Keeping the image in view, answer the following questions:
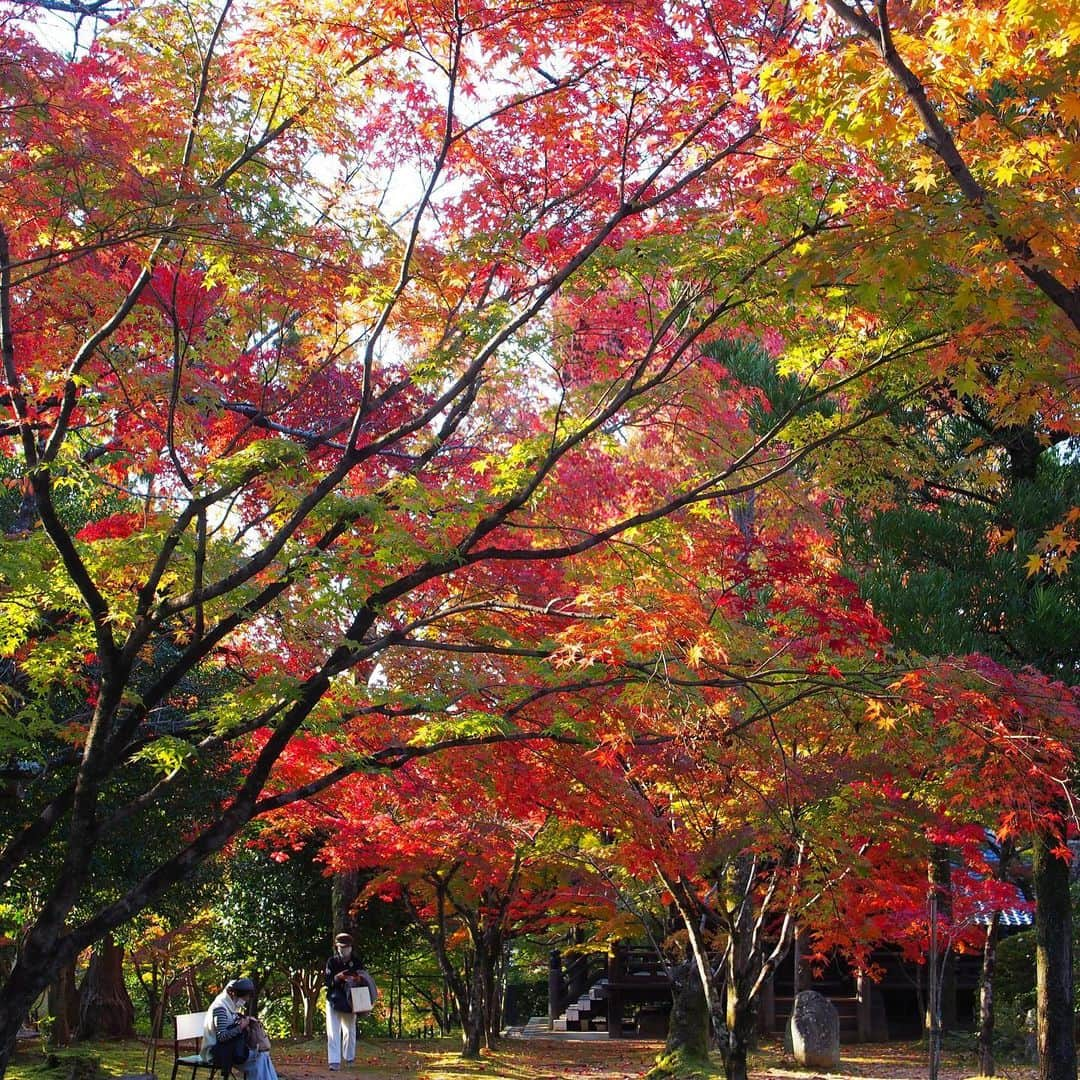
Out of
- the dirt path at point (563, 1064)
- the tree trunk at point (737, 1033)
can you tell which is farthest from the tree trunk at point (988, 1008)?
the tree trunk at point (737, 1033)

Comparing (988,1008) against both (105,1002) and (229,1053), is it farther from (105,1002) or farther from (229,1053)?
(105,1002)

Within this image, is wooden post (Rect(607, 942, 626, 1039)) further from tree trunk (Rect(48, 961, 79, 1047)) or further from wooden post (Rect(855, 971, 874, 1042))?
tree trunk (Rect(48, 961, 79, 1047))

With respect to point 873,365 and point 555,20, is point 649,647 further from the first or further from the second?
point 555,20

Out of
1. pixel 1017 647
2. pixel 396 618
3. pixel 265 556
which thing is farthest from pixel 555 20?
pixel 1017 647

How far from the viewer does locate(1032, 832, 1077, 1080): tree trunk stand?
35.8ft

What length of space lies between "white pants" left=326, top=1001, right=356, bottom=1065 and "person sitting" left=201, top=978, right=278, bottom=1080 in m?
2.60

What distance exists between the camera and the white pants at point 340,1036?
12102 mm

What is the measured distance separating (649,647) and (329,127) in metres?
3.91

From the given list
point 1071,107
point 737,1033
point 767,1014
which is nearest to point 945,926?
point 737,1033

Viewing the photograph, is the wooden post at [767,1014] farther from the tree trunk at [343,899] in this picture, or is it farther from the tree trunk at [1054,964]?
the tree trunk at [1054,964]

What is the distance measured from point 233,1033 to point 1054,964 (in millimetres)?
7769

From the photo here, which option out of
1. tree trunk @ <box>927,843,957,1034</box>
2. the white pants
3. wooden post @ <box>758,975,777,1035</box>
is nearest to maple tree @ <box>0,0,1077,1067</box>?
the white pants

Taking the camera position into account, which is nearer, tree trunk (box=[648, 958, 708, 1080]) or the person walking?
the person walking

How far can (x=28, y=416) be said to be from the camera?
6.95 meters
